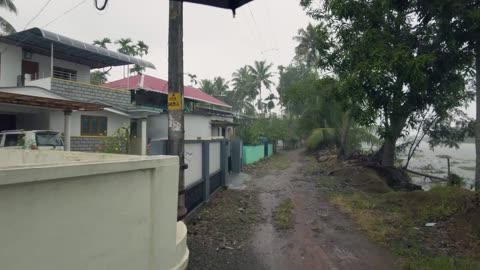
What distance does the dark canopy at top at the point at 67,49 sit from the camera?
579 inches

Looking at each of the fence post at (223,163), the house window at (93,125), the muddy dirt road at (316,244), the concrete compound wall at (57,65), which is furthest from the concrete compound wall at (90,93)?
the muddy dirt road at (316,244)

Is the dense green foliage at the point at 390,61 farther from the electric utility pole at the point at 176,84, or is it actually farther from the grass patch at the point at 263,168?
the grass patch at the point at 263,168

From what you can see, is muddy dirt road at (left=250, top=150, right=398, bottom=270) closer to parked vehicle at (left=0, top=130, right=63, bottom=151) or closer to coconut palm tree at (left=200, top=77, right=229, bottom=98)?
parked vehicle at (left=0, top=130, right=63, bottom=151)

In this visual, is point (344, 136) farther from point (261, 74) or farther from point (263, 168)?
point (261, 74)

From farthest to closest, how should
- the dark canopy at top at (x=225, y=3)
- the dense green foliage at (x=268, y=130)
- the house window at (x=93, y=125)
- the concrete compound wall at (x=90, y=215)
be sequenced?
the dense green foliage at (x=268, y=130)
the house window at (x=93, y=125)
the dark canopy at top at (x=225, y=3)
the concrete compound wall at (x=90, y=215)

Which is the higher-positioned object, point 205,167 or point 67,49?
point 67,49

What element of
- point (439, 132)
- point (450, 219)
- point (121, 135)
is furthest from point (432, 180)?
point (121, 135)

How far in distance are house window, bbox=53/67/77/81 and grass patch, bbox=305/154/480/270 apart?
1521 centimetres

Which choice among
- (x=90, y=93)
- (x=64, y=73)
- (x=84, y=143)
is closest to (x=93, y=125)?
(x=84, y=143)

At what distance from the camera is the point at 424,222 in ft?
22.6

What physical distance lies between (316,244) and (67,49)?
1561 cm

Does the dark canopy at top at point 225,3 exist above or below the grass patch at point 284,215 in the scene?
above

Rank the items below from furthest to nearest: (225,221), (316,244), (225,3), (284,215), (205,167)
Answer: (205,167) → (284,215) → (225,221) → (316,244) → (225,3)

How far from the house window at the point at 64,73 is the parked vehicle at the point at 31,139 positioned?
6135 mm
